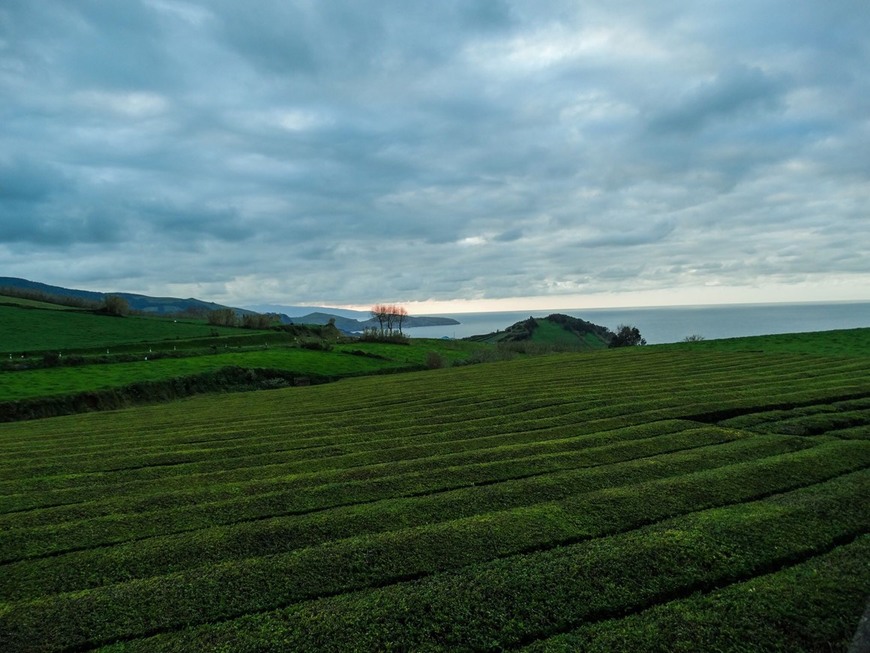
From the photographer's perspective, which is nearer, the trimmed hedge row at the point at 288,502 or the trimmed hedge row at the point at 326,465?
the trimmed hedge row at the point at 288,502

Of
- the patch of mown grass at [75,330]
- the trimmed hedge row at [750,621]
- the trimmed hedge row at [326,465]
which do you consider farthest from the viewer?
the patch of mown grass at [75,330]

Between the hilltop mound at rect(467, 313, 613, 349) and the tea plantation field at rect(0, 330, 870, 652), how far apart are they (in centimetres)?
10775

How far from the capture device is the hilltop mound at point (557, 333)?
411 feet

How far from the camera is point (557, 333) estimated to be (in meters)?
132

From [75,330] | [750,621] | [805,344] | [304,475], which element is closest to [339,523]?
[304,475]

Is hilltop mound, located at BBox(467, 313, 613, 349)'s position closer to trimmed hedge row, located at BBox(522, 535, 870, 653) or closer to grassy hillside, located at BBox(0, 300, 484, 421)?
grassy hillside, located at BBox(0, 300, 484, 421)

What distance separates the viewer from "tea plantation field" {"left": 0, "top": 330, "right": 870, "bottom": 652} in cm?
592

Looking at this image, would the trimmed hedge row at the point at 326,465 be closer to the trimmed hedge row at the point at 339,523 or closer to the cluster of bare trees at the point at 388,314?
the trimmed hedge row at the point at 339,523

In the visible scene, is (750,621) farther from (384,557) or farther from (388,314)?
(388,314)

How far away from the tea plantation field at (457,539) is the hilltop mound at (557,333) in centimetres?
10775

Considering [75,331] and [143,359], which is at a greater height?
[75,331]

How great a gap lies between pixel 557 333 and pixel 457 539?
127792mm

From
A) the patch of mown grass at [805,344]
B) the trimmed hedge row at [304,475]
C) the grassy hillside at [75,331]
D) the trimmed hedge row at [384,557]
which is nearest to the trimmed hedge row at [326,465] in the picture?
the trimmed hedge row at [304,475]

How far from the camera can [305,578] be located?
7098 mm
